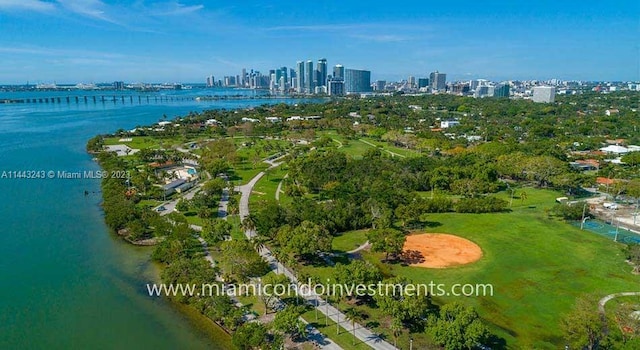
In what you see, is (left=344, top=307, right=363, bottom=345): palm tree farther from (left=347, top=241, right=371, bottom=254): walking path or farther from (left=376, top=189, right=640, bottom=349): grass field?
(left=347, top=241, right=371, bottom=254): walking path

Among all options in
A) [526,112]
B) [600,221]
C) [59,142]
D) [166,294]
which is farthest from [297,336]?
[526,112]

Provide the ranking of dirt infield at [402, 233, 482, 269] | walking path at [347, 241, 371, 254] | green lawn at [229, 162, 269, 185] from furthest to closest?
1. green lawn at [229, 162, 269, 185]
2. walking path at [347, 241, 371, 254]
3. dirt infield at [402, 233, 482, 269]

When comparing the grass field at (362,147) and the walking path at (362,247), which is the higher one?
the grass field at (362,147)

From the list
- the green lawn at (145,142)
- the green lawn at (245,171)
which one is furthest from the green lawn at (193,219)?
the green lawn at (145,142)

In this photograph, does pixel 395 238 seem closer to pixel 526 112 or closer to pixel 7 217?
pixel 7 217

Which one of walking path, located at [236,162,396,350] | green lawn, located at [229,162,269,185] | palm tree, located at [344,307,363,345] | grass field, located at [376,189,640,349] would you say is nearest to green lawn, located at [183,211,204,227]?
walking path, located at [236,162,396,350]

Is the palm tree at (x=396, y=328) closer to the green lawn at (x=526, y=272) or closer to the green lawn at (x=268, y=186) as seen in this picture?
the green lawn at (x=526, y=272)
